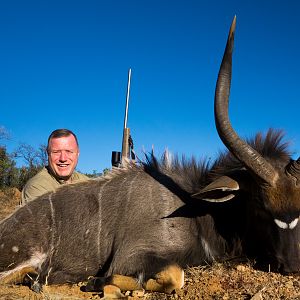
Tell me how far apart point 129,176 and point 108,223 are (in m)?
0.49

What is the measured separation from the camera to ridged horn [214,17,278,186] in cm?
312

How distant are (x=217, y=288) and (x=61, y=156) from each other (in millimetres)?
2242

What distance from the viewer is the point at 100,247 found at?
359cm

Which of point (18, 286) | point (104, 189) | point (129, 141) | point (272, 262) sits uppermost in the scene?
point (129, 141)

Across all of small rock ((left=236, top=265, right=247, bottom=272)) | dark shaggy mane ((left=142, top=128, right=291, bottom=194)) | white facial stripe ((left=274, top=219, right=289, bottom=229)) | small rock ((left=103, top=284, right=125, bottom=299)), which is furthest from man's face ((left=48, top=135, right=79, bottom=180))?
white facial stripe ((left=274, top=219, right=289, bottom=229))

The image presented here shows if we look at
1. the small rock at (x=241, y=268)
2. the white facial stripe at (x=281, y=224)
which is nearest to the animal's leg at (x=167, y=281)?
the small rock at (x=241, y=268)

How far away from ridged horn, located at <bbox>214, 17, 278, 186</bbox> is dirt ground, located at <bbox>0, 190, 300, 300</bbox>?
0.67 metres

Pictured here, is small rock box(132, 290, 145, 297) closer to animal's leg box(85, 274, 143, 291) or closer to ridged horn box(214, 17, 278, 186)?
animal's leg box(85, 274, 143, 291)

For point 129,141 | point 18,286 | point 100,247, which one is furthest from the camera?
point 129,141

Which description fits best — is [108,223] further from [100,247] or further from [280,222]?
[280,222]

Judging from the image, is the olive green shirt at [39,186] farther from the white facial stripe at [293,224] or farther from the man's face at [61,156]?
the white facial stripe at [293,224]

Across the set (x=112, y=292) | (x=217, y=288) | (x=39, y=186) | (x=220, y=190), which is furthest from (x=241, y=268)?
(x=39, y=186)

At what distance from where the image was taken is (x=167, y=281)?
2953 mm

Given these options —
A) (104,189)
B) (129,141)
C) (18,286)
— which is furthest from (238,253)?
(129,141)
